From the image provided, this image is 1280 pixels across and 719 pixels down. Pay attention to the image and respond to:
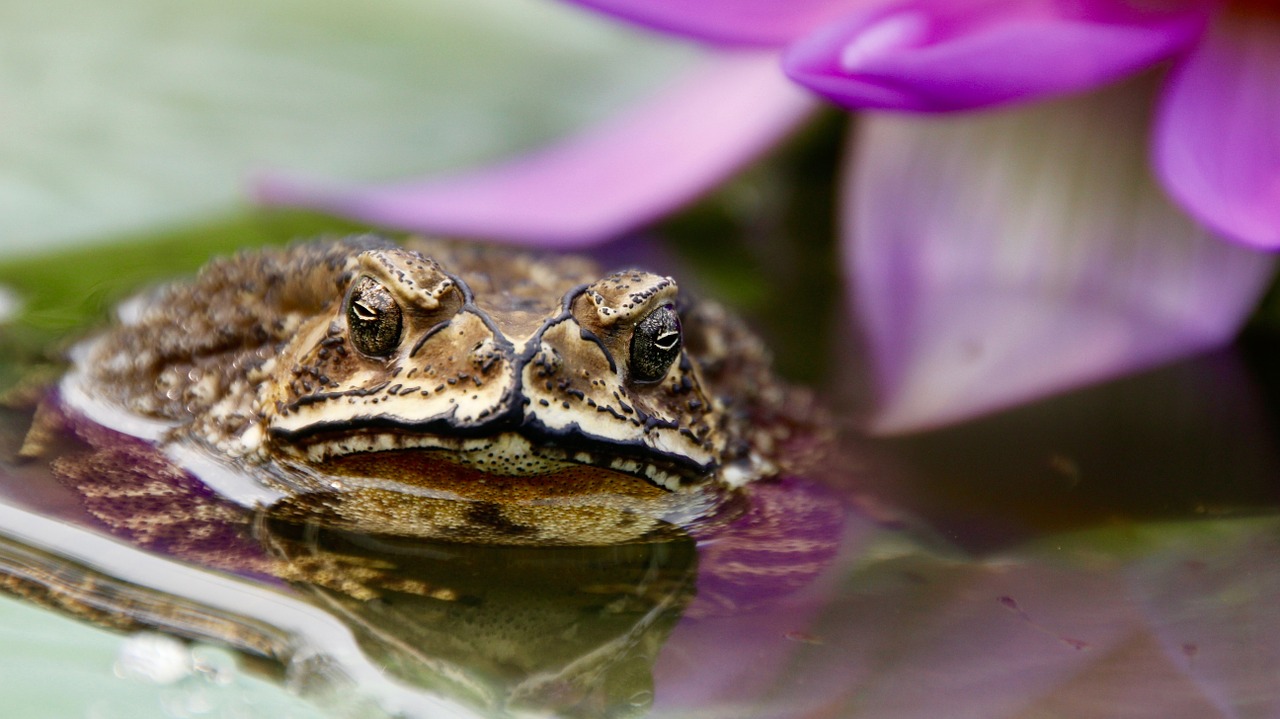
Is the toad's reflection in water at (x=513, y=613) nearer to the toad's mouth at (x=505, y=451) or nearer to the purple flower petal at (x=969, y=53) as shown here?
the toad's mouth at (x=505, y=451)

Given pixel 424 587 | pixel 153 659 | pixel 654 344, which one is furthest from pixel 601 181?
pixel 153 659

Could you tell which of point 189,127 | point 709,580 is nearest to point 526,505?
point 709,580

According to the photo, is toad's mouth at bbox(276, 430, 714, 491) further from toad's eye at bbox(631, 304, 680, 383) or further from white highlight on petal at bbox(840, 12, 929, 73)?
white highlight on petal at bbox(840, 12, 929, 73)

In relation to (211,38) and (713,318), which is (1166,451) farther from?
(211,38)

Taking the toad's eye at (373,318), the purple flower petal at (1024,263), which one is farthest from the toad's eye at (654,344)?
the purple flower petal at (1024,263)

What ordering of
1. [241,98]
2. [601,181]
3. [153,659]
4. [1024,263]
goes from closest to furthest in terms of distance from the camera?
[153,659] < [1024,263] < [601,181] < [241,98]

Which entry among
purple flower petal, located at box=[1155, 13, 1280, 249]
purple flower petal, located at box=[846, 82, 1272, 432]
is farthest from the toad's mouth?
purple flower petal, located at box=[1155, 13, 1280, 249]

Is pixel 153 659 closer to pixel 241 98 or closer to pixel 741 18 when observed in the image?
pixel 741 18
